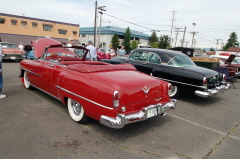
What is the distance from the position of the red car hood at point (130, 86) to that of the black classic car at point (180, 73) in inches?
82.4

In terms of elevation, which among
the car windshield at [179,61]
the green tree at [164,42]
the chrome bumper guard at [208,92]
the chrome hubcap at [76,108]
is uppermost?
the green tree at [164,42]

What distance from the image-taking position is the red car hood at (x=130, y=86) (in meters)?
2.75

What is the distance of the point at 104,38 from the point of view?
5328 centimetres

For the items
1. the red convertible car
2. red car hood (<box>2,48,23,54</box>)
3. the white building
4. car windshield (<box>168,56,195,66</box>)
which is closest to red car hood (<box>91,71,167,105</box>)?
the red convertible car

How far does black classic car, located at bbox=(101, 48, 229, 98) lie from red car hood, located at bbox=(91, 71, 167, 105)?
82.4 inches

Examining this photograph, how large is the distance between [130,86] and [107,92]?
0.41 m

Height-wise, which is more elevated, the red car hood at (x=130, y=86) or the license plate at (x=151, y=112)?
the red car hood at (x=130, y=86)

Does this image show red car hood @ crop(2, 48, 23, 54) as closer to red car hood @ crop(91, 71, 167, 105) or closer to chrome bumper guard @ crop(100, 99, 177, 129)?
red car hood @ crop(91, 71, 167, 105)

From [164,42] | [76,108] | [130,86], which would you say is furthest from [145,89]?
[164,42]

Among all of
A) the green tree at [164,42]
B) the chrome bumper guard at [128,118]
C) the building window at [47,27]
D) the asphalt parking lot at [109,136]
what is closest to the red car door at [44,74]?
the asphalt parking lot at [109,136]

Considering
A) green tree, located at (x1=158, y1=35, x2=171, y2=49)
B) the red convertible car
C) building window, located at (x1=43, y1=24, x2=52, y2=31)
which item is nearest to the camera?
the red convertible car

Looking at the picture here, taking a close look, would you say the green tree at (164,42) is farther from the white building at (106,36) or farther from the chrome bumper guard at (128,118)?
the chrome bumper guard at (128,118)

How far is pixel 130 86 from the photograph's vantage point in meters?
2.85

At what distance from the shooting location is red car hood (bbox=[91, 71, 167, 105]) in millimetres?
2754
